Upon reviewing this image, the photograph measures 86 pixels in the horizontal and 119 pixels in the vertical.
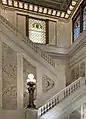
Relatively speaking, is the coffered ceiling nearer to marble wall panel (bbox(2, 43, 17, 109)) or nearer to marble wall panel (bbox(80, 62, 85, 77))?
marble wall panel (bbox(80, 62, 85, 77))

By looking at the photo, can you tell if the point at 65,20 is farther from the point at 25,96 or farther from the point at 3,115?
the point at 3,115

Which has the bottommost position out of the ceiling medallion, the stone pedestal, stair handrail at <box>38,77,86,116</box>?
stair handrail at <box>38,77,86,116</box>

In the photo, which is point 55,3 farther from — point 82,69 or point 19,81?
point 19,81

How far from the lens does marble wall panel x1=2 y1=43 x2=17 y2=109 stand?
9969 millimetres

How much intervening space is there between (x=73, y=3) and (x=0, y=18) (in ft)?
13.9

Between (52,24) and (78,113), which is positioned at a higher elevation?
(52,24)

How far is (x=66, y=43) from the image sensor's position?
1336 centimetres

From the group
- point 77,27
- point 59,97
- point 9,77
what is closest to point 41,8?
point 77,27

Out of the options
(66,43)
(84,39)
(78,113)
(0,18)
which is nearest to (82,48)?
(84,39)

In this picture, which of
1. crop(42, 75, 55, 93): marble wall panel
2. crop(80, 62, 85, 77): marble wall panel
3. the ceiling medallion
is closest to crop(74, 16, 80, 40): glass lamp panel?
the ceiling medallion

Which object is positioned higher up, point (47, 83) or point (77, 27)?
point (77, 27)

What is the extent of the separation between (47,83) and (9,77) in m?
1.54

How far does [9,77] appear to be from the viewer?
33.2 ft

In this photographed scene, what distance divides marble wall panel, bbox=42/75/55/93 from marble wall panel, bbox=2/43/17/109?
3.71ft
